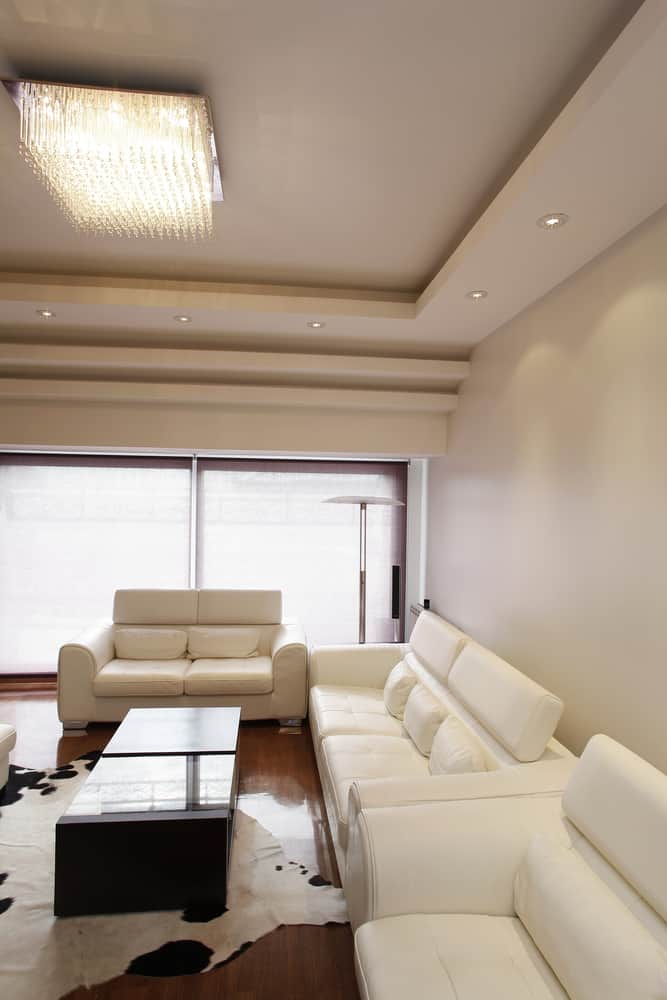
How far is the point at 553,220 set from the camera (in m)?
2.10

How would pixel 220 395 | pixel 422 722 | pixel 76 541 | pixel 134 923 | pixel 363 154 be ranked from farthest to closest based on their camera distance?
pixel 76 541
pixel 220 395
pixel 422 722
pixel 134 923
pixel 363 154

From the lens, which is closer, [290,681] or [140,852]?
[140,852]

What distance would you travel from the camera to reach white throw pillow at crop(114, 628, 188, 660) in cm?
435

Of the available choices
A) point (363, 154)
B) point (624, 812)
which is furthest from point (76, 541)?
point (624, 812)

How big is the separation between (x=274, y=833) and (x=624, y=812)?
1.73m

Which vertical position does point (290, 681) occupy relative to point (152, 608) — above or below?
below

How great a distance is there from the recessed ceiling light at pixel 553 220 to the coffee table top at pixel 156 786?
2.56 meters

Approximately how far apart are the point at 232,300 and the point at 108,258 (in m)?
0.63

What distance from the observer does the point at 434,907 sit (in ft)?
5.63

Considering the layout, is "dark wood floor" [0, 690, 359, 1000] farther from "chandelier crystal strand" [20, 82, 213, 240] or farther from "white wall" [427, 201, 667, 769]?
"chandelier crystal strand" [20, 82, 213, 240]

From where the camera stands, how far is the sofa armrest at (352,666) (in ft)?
12.8

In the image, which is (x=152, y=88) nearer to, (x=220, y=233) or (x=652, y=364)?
(x=220, y=233)

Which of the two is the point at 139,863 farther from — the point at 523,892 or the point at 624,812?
the point at 624,812

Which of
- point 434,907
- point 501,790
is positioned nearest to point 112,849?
point 434,907
